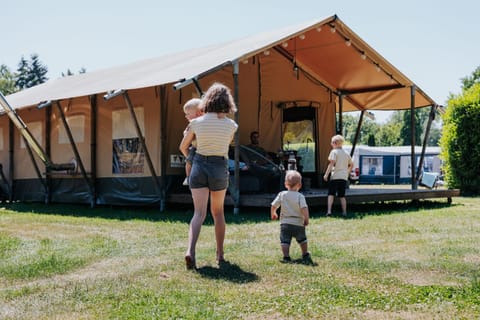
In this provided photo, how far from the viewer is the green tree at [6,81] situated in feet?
179

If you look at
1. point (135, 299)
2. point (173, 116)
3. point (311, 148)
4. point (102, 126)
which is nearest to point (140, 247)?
point (135, 299)

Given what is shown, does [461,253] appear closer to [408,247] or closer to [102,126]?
[408,247]

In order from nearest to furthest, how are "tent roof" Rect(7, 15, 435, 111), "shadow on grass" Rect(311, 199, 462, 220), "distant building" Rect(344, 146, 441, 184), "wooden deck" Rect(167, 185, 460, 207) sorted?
1. "shadow on grass" Rect(311, 199, 462, 220)
2. "wooden deck" Rect(167, 185, 460, 207)
3. "tent roof" Rect(7, 15, 435, 111)
4. "distant building" Rect(344, 146, 441, 184)

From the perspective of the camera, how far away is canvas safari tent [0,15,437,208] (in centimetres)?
928

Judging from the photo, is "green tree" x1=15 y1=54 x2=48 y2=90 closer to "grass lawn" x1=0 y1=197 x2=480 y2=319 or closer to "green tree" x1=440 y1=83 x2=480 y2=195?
"green tree" x1=440 y1=83 x2=480 y2=195

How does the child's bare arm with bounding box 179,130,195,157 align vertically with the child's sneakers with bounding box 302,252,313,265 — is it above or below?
above

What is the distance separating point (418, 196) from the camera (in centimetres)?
1020

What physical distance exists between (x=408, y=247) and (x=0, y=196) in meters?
10.4

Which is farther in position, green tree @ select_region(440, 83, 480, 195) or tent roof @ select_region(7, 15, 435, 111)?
green tree @ select_region(440, 83, 480, 195)

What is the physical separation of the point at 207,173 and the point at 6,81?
57295 millimetres

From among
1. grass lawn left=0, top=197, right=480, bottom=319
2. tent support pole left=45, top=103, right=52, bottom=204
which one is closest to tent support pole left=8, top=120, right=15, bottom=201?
tent support pole left=45, top=103, right=52, bottom=204

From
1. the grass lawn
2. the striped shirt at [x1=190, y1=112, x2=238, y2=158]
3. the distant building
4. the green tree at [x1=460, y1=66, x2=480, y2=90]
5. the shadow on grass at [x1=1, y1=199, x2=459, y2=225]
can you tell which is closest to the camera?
the grass lawn

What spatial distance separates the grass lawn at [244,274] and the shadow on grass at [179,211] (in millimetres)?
881

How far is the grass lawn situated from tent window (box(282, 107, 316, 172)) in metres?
5.23
